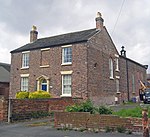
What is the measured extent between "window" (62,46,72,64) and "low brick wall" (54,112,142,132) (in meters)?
12.9

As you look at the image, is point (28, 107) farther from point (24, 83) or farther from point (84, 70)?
point (24, 83)

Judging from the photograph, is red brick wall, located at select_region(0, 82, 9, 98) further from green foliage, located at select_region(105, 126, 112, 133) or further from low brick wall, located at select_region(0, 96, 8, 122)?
green foliage, located at select_region(105, 126, 112, 133)

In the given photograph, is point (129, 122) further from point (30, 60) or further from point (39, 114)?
point (30, 60)

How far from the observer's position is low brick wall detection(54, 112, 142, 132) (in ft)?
29.6

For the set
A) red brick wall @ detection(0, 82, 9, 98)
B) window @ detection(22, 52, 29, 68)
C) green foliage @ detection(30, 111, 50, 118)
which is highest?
window @ detection(22, 52, 29, 68)

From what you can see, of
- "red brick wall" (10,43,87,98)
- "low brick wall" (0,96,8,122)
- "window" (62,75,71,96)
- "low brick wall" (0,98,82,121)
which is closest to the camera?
"low brick wall" (0,96,8,122)

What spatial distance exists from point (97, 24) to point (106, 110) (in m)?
16.5

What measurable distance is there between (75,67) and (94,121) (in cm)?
1294

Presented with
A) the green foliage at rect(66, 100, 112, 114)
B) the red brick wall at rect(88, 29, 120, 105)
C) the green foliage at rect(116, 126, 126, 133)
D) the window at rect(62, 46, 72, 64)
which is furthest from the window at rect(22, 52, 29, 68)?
the green foliage at rect(116, 126, 126, 133)

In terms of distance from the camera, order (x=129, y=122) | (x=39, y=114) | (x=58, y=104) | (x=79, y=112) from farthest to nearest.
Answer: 1. (x=58, y=104)
2. (x=39, y=114)
3. (x=79, y=112)
4. (x=129, y=122)

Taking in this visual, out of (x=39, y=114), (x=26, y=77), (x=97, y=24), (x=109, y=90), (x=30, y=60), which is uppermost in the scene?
(x=97, y=24)

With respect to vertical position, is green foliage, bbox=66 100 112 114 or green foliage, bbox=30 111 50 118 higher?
green foliage, bbox=66 100 112 114

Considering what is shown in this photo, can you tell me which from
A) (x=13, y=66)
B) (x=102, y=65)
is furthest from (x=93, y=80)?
(x=13, y=66)

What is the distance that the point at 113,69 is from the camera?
27469mm
